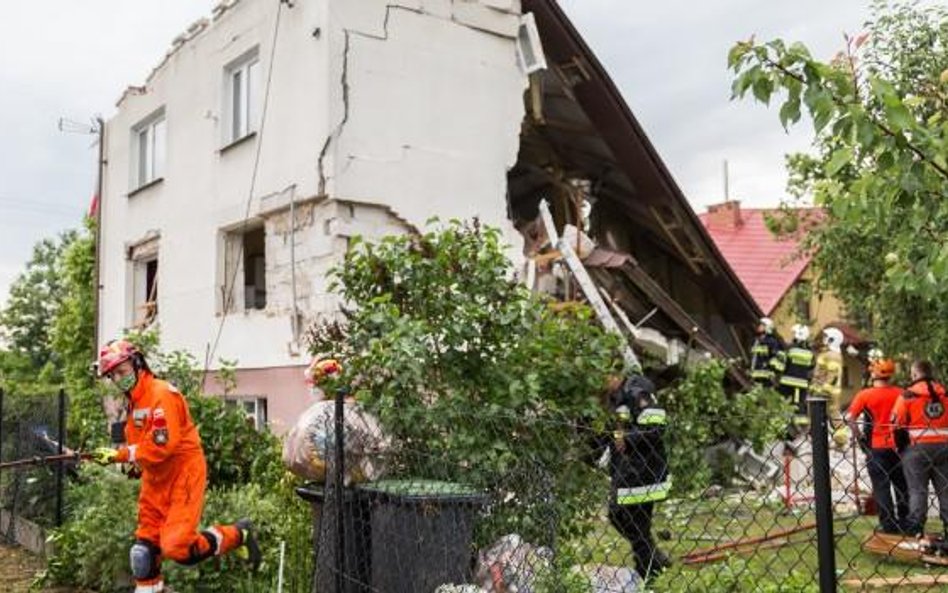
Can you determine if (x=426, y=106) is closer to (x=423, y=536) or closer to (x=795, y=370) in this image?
(x=795, y=370)

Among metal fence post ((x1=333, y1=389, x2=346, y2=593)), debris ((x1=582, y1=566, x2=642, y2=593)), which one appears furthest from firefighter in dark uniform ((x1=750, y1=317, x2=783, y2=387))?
metal fence post ((x1=333, y1=389, x2=346, y2=593))

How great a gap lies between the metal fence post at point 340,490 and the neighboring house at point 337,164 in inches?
211

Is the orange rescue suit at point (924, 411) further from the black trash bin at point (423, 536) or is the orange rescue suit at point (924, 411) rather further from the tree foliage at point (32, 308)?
the tree foliage at point (32, 308)

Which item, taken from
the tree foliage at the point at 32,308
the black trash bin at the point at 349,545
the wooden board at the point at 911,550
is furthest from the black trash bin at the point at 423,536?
the tree foliage at the point at 32,308

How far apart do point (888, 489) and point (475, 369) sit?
276 centimetres

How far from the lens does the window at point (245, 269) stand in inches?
469

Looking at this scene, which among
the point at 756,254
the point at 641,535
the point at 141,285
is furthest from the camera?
the point at 756,254

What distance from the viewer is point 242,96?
12.0 m

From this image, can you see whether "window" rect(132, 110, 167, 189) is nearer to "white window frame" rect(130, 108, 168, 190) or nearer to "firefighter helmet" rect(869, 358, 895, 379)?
"white window frame" rect(130, 108, 168, 190)

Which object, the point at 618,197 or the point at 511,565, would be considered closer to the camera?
the point at 511,565

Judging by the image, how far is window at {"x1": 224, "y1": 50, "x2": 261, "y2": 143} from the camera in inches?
456

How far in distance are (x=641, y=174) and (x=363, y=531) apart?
8.84 meters

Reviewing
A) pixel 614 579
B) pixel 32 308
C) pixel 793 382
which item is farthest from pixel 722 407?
pixel 32 308

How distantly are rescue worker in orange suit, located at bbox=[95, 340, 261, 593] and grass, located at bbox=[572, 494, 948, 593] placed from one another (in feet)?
7.19
